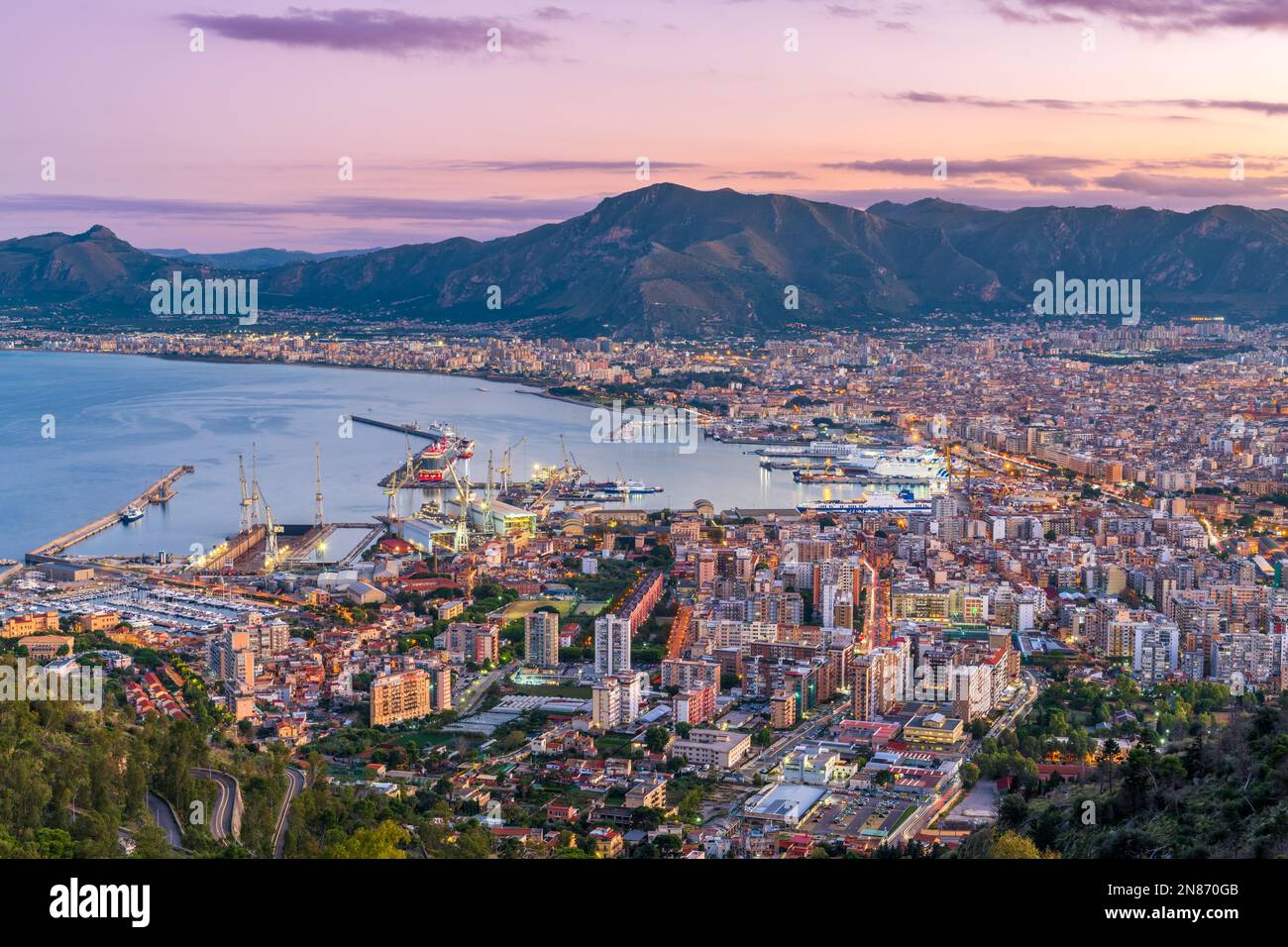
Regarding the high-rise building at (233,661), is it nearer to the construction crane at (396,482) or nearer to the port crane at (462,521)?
the port crane at (462,521)

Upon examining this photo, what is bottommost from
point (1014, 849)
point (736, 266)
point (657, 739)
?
point (657, 739)

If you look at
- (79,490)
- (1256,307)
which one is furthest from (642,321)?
(79,490)

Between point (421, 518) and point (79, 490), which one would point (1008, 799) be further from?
point (79, 490)

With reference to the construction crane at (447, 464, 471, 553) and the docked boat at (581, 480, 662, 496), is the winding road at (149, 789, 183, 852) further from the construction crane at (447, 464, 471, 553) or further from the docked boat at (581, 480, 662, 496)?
Answer: the docked boat at (581, 480, 662, 496)

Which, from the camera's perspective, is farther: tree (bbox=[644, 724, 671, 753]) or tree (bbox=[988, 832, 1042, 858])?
tree (bbox=[644, 724, 671, 753])

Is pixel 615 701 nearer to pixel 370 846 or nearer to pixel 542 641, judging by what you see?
pixel 542 641

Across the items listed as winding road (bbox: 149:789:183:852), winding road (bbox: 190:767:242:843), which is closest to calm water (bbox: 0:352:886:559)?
winding road (bbox: 190:767:242:843)

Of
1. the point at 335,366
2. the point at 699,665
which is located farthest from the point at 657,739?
the point at 335,366
